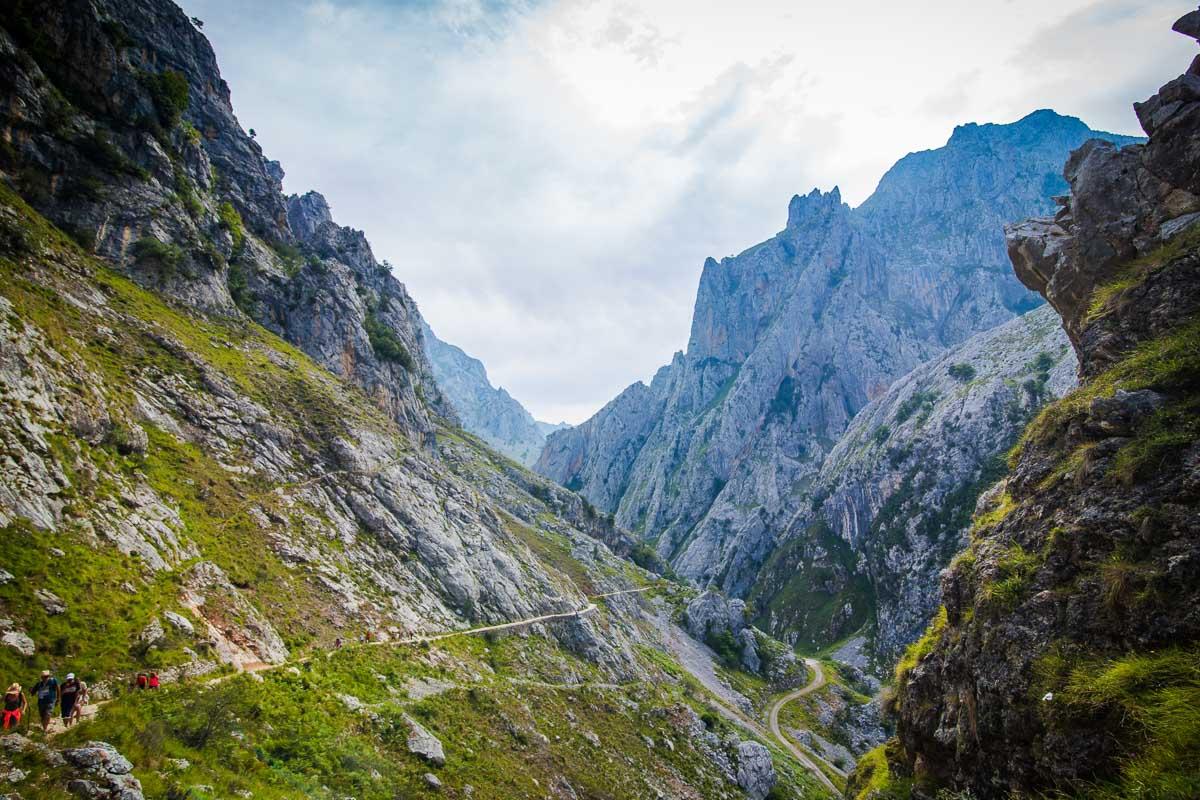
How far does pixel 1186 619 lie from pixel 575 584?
68.2 meters

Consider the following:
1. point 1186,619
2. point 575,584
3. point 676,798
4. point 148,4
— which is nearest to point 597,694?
point 676,798

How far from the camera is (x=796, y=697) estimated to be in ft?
253

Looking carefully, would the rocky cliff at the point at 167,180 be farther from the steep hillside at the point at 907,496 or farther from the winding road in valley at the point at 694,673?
the steep hillside at the point at 907,496

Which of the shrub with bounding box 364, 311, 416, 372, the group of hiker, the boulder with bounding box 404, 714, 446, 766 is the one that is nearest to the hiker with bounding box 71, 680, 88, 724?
the group of hiker

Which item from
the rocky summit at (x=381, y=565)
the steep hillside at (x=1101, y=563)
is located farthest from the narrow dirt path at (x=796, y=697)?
the steep hillside at (x=1101, y=563)

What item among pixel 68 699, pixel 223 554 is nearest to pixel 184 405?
pixel 223 554

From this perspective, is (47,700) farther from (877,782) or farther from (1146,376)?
(1146,376)

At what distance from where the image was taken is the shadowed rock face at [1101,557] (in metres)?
11.4

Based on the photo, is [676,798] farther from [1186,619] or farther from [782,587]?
[782,587]

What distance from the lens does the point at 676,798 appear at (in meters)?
33.7

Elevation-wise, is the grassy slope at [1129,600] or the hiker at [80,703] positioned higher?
the grassy slope at [1129,600]

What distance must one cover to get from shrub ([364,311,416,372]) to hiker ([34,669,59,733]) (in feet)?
283

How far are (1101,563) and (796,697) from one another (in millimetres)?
77551

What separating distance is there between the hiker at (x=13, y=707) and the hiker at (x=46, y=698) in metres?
0.35
